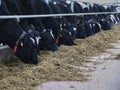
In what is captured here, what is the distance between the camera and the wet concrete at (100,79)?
694 centimetres

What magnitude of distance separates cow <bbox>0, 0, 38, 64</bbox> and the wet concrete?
1.07 metres

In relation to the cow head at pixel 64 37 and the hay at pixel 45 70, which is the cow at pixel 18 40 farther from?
the cow head at pixel 64 37

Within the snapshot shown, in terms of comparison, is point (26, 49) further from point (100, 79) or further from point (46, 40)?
point (46, 40)

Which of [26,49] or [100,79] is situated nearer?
[100,79]

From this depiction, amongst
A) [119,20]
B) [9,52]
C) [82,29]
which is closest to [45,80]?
[9,52]

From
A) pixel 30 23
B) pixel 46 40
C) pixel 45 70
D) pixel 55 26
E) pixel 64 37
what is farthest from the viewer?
pixel 64 37

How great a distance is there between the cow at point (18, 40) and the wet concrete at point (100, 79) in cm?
107

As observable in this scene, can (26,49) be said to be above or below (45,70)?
above

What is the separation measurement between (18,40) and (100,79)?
5.69 feet

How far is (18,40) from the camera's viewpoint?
25.8ft

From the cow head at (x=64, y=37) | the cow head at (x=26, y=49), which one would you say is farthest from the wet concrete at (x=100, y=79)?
the cow head at (x=64, y=37)

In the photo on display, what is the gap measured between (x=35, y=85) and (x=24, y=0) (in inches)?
126

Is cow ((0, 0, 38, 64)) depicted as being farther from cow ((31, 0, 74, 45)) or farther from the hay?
cow ((31, 0, 74, 45))

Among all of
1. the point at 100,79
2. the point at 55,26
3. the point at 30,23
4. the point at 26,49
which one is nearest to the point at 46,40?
the point at 30,23
